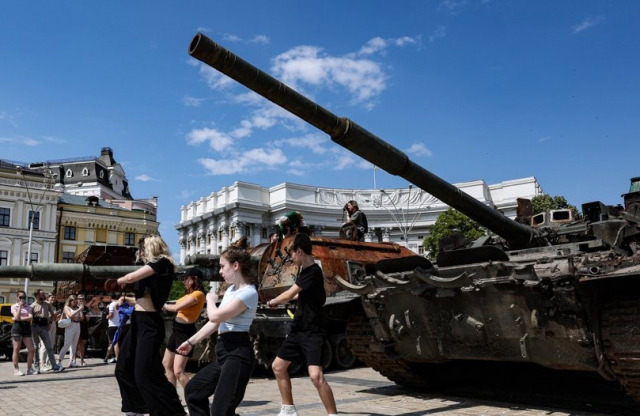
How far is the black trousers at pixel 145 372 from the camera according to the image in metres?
4.90

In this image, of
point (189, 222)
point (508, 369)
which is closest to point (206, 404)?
point (508, 369)

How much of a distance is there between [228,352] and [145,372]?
3.35ft

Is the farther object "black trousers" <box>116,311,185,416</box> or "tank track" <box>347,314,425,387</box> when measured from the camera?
"tank track" <box>347,314,425,387</box>

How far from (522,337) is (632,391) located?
108 cm

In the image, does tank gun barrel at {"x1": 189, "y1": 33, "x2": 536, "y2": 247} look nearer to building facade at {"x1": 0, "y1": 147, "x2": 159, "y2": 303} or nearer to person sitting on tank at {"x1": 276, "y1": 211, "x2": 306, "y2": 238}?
person sitting on tank at {"x1": 276, "y1": 211, "x2": 306, "y2": 238}

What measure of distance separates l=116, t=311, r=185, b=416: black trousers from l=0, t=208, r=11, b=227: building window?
163 feet

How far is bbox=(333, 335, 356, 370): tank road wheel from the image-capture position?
11.4 meters

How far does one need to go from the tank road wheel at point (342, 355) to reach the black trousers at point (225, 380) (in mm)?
7102

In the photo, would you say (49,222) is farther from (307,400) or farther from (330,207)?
(307,400)

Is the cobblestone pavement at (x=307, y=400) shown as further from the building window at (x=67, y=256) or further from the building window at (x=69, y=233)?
the building window at (x=69, y=233)

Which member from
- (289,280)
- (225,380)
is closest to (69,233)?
(289,280)

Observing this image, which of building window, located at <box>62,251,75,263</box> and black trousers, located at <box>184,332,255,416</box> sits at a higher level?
building window, located at <box>62,251,75,263</box>

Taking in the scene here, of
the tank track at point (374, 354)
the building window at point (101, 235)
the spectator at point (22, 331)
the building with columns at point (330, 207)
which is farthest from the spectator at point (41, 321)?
the building with columns at point (330, 207)

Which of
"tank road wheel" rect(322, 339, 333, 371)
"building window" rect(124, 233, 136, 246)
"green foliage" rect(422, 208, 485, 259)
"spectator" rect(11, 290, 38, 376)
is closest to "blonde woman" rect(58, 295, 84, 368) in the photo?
"spectator" rect(11, 290, 38, 376)
